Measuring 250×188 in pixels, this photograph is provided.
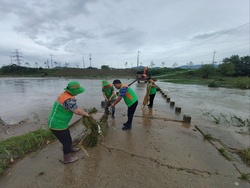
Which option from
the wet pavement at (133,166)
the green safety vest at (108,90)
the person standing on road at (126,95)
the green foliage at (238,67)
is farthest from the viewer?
the green foliage at (238,67)

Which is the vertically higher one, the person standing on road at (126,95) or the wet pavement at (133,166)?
the person standing on road at (126,95)

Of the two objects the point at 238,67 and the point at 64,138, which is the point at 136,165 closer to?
the point at 64,138

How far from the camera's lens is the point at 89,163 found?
282cm

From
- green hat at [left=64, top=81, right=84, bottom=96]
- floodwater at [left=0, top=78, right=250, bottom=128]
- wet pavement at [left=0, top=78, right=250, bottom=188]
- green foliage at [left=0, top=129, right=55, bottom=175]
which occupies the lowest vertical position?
floodwater at [left=0, top=78, right=250, bottom=128]

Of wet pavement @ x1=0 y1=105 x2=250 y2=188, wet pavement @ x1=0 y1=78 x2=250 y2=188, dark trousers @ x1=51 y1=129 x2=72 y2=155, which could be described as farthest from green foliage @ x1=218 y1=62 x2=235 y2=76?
dark trousers @ x1=51 y1=129 x2=72 y2=155

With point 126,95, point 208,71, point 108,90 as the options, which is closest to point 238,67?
point 208,71

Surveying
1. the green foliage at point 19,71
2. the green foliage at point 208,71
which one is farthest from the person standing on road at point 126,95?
the green foliage at point 19,71

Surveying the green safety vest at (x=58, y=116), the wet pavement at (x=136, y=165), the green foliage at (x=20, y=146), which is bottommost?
the wet pavement at (x=136, y=165)

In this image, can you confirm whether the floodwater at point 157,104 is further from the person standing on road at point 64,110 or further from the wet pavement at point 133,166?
the person standing on road at point 64,110

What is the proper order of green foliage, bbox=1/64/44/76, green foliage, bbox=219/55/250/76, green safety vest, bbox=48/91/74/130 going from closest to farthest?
green safety vest, bbox=48/91/74/130
green foliage, bbox=219/55/250/76
green foliage, bbox=1/64/44/76

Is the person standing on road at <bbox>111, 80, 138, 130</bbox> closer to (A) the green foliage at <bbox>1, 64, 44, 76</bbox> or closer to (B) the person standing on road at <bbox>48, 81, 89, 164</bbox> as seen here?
(B) the person standing on road at <bbox>48, 81, 89, 164</bbox>

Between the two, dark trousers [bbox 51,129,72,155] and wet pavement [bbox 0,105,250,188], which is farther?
dark trousers [bbox 51,129,72,155]

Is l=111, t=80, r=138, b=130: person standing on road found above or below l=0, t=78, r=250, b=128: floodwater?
above

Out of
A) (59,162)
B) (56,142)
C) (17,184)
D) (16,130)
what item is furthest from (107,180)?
(16,130)
